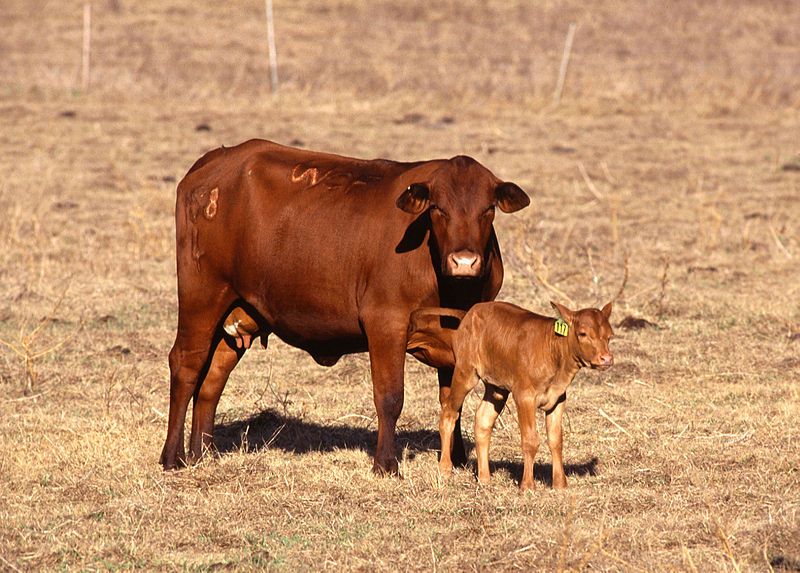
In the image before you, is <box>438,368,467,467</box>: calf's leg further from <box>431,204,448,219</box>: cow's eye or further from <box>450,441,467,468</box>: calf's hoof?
<box>431,204,448,219</box>: cow's eye

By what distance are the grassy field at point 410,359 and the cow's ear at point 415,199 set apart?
5.04ft

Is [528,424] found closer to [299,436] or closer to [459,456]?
[459,456]

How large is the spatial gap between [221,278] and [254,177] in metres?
0.67

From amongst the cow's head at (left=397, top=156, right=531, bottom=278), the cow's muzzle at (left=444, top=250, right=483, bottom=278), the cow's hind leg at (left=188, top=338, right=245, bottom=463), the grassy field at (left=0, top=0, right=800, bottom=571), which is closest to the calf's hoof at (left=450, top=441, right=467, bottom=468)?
the grassy field at (left=0, top=0, right=800, bottom=571)

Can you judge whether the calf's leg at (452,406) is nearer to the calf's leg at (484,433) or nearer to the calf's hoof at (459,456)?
the calf's leg at (484,433)

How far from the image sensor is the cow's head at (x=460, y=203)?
25.2 feet

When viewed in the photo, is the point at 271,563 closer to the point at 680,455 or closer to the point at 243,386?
the point at 680,455

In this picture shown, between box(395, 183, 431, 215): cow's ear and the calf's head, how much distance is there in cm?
103

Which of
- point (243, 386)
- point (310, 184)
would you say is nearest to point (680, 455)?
point (310, 184)

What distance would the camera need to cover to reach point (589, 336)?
23.7ft

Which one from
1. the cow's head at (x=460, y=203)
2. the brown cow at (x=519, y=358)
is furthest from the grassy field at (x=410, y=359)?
the cow's head at (x=460, y=203)

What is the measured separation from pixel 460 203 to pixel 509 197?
1.14ft

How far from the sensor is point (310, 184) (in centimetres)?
857

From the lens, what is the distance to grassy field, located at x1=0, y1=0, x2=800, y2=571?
7008 millimetres
